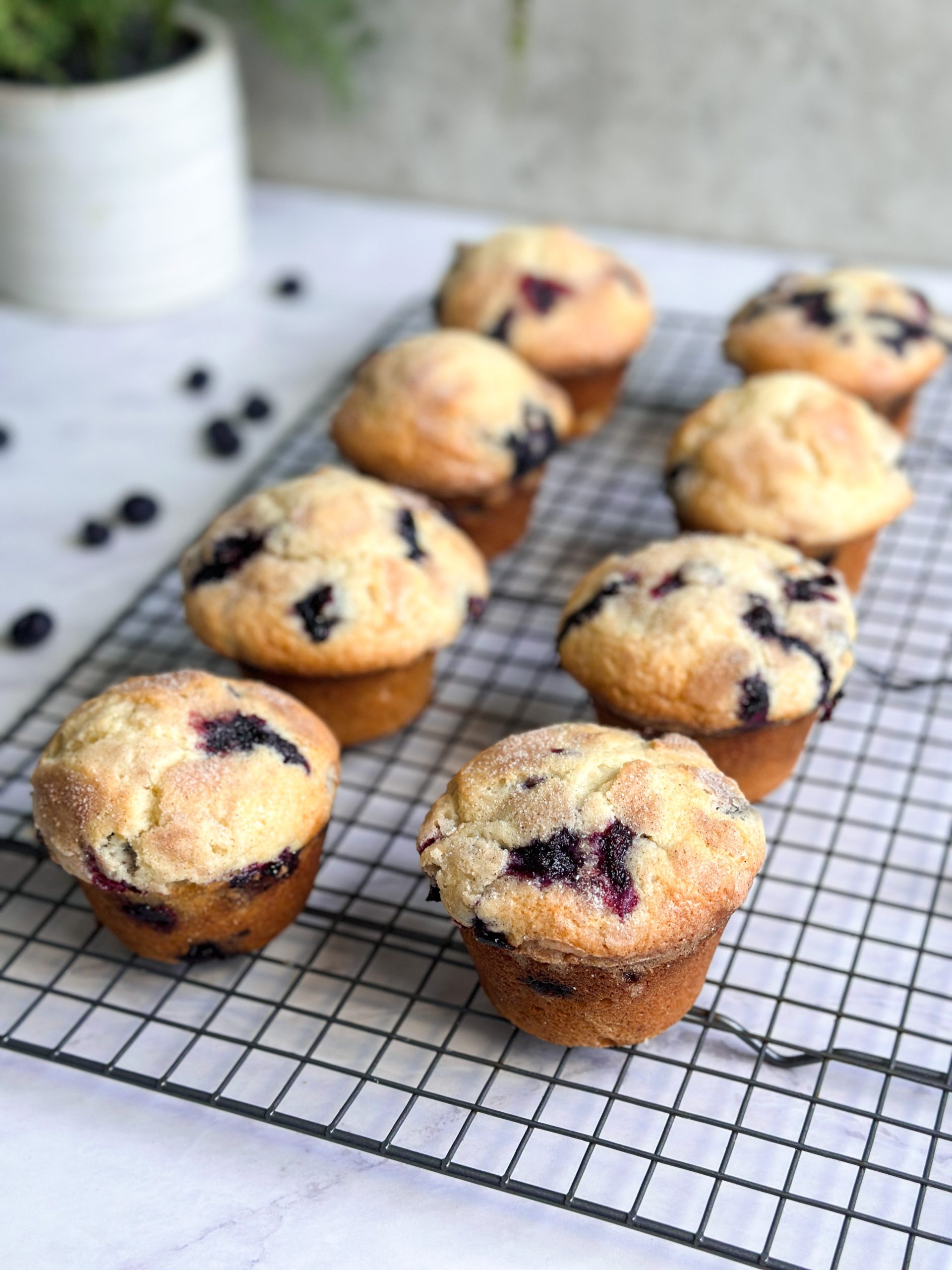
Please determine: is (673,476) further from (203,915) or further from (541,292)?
(203,915)

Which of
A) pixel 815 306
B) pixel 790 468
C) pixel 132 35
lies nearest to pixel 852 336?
pixel 815 306

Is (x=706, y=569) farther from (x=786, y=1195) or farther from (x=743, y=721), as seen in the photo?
(x=786, y=1195)

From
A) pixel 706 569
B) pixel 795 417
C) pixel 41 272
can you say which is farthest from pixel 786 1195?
pixel 41 272

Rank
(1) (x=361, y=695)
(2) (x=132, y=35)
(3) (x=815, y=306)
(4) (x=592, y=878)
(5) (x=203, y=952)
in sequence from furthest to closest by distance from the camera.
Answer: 1. (2) (x=132, y=35)
2. (3) (x=815, y=306)
3. (1) (x=361, y=695)
4. (5) (x=203, y=952)
5. (4) (x=592, y=878)

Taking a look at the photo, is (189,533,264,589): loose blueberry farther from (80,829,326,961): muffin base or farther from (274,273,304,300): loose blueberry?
(274,273,304,300): loose blueberry

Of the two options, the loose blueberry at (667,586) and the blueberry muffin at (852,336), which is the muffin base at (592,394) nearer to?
the blueberry muffin at (852,336)
